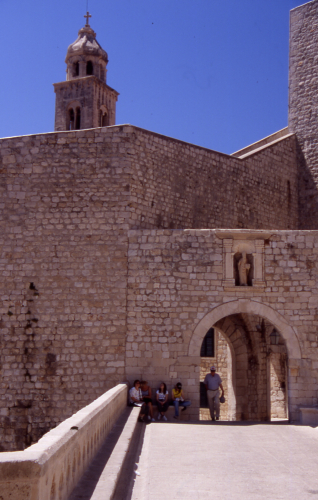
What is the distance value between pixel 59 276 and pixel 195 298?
9.20 feet

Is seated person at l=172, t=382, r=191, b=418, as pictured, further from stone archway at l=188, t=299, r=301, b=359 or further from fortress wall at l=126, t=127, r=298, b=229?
fortress wall at l=126, t=127, r=298, b=229

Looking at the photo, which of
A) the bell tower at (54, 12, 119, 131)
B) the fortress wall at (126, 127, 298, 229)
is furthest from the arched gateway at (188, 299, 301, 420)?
the bell tower at (54, 12, 119, 131)

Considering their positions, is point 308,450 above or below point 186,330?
below

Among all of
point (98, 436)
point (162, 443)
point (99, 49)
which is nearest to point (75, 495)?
point (98, 436)

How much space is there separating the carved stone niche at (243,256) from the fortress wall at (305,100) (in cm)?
650

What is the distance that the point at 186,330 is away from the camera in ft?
36.2

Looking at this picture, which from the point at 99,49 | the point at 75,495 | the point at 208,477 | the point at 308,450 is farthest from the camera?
the point at 99,49

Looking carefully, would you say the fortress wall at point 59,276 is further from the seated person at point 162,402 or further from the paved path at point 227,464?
the paved path at point 227,464

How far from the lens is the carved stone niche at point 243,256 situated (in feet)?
36.8

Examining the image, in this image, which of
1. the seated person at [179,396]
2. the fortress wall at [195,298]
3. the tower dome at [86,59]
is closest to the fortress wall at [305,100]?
the fortress wall at [195,298]

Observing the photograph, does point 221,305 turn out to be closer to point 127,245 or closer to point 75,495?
point 127,245

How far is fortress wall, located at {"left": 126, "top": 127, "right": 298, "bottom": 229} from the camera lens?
12.0 meters

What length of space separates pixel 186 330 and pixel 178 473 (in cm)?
502

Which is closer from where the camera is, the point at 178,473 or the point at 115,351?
the point at 178,473
